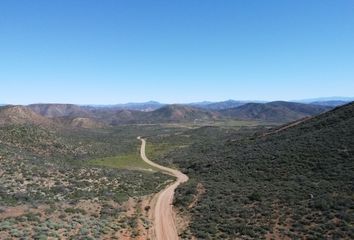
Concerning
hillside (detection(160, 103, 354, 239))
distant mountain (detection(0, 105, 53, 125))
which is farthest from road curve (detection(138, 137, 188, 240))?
distant mountain (detection(0, 105, 53, 125))

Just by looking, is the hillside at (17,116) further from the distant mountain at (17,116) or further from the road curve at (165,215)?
the road curve at (165,215)

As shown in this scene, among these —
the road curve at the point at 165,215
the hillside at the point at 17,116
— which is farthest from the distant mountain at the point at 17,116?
the road curve at the point at 165,215

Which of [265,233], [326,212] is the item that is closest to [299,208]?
[326,212]

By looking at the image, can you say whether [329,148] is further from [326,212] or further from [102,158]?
[102,158]

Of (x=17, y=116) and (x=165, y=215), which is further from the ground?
(x=17, y=116)

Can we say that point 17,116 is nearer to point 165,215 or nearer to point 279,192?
point 165,215

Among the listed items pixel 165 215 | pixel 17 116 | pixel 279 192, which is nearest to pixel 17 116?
pixel 17 116

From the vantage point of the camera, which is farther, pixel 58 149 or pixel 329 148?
pixel 58 149

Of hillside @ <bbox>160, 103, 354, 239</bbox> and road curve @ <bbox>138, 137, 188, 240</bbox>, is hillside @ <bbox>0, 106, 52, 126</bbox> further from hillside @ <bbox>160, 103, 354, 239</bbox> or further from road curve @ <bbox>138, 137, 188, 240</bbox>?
road curve @ <bbox>138, 137, 188, 240</bbox>
